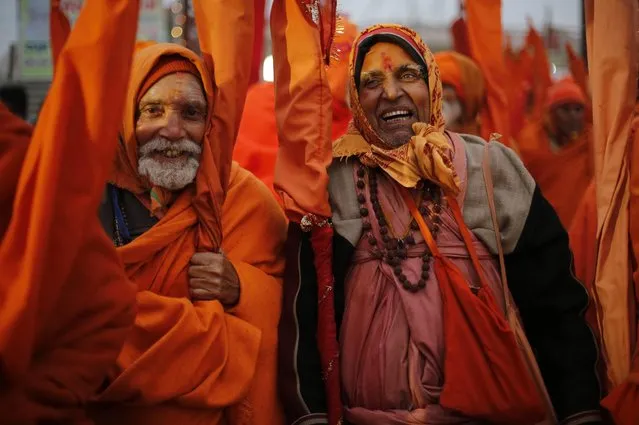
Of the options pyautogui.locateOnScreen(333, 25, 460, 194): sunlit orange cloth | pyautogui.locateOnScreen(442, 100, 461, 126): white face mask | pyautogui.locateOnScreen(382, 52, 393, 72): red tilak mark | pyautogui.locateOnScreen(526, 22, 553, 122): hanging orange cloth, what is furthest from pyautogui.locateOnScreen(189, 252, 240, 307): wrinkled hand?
pyautogui.locateOnScreen(526, 22, 553, 122): hanging orange cloth

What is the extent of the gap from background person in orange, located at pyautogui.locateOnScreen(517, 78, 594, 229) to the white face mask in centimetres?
67

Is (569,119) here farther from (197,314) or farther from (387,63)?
(197,314)

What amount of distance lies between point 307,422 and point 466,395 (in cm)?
56

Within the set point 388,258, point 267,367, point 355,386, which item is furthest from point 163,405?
point 388,258

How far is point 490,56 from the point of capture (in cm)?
573

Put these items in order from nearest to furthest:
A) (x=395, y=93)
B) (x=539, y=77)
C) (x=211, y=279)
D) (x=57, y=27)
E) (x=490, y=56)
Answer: (x=57, y=27) < (x=211, y=279) < (x=395, y=93) < (x=490, y=56) < (x=539, y=77)

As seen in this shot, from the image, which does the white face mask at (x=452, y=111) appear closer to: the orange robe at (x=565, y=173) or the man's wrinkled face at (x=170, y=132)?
the orange robe at (x=565, y=173)

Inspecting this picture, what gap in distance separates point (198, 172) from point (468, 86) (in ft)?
9.75

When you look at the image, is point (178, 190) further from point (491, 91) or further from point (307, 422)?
point (491, 91)

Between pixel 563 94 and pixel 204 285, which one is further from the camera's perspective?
pixel 563 94

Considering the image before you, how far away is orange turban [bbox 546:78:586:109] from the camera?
7.76 m

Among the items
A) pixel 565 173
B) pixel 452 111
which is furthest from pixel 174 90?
pixel 565 173

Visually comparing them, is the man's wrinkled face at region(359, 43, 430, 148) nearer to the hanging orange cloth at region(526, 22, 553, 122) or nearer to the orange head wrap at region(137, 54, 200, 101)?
the orange head wrap at region(137, 54, 200, 101)

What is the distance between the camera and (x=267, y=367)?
3598 mm
